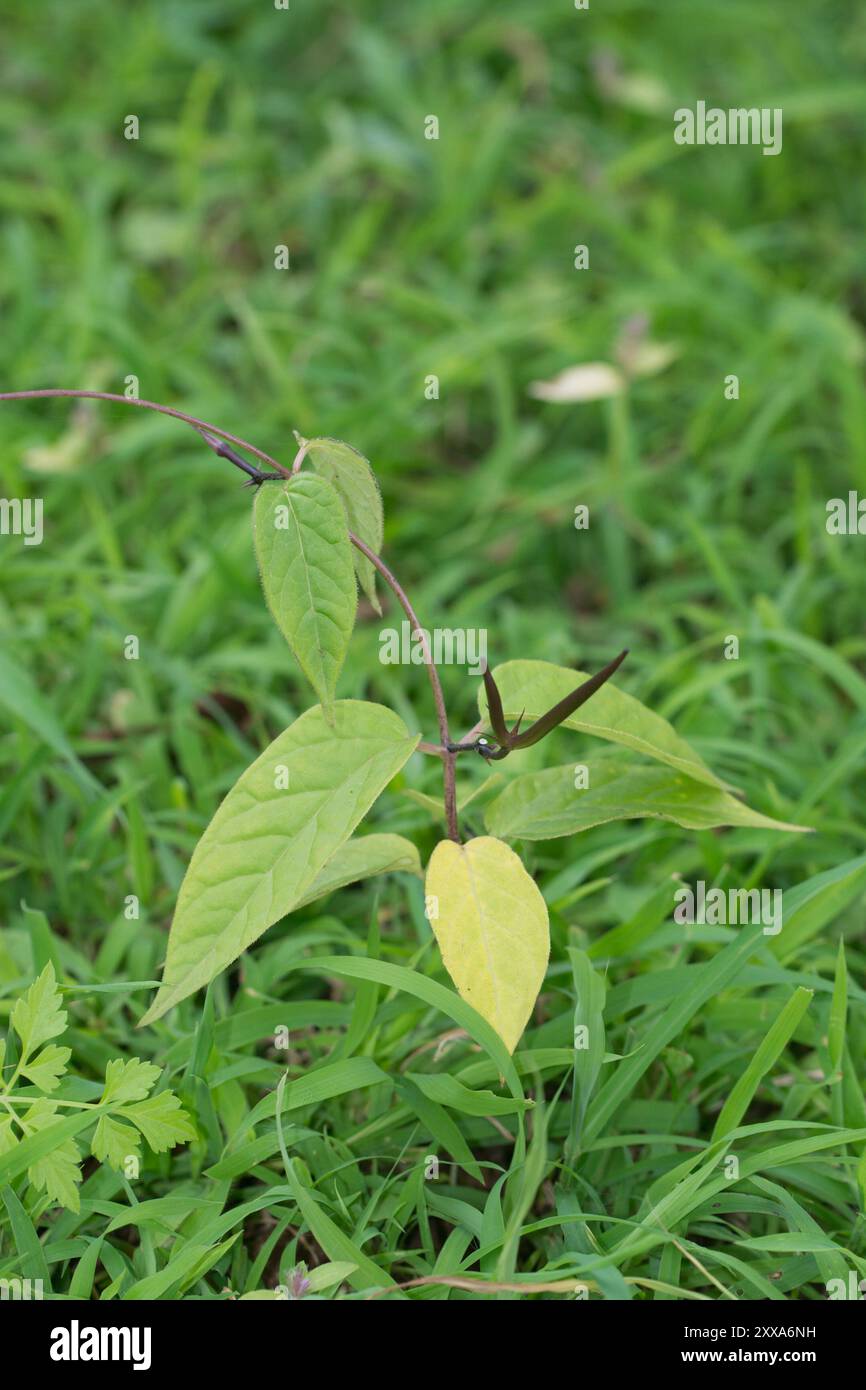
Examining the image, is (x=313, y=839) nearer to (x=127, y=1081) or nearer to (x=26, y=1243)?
(x=127, y=1081)

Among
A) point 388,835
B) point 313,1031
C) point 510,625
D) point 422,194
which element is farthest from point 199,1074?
point 422,194

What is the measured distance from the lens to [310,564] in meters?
1.28

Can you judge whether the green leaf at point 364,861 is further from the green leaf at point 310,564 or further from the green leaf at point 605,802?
the green leaf at point 310,564

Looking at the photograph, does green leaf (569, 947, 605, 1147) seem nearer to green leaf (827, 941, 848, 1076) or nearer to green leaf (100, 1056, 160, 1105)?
green leaf (827, 941, 848, 1076)

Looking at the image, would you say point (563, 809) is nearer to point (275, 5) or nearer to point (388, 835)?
point (388, 835)

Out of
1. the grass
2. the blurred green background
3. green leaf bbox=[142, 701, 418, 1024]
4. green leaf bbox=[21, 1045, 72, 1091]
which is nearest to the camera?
green leaf bbox=[142, 701, 418, 1024]

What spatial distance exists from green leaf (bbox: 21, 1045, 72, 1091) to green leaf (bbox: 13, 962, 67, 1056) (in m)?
0.02

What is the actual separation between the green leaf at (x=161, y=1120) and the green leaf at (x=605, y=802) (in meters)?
0.47

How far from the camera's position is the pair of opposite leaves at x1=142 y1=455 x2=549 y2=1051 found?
1.27 metres

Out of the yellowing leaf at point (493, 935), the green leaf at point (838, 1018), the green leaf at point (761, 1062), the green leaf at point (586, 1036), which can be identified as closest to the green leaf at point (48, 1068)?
the yellowing leaf at point (493, 935)

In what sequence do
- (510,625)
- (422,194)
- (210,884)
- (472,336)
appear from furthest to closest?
(422,194) → (472,336) → (510,625) → (210,884)

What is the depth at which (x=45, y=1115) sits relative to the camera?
136 cm

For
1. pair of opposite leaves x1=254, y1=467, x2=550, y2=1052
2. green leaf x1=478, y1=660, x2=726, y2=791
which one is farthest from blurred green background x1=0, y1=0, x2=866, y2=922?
pair of opposite leaves x1=254, y1=467, x2=550, y2=1052
